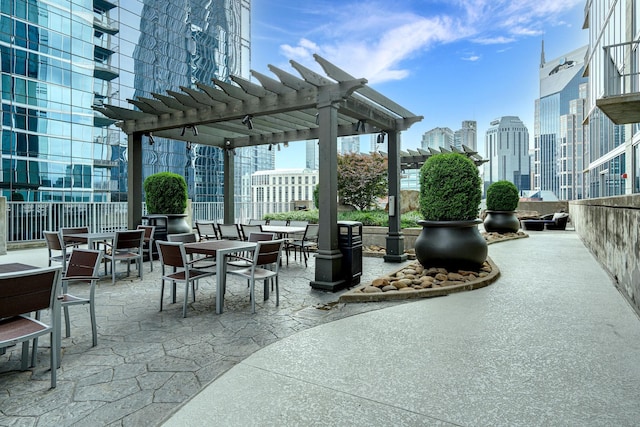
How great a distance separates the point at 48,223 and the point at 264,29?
1535 inches

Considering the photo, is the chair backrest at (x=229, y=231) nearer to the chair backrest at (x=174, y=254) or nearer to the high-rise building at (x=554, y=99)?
the chair backrest at (x=174, y=254)

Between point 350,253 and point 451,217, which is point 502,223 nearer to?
point 451,217

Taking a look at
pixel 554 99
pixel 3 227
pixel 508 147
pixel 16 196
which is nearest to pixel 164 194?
pixel 3 227

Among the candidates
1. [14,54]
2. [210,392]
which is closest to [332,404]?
[210,392]

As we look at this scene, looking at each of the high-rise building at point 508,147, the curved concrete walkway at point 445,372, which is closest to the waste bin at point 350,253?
the curved concrete walkway at point 445,372

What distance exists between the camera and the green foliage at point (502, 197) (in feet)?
43.7

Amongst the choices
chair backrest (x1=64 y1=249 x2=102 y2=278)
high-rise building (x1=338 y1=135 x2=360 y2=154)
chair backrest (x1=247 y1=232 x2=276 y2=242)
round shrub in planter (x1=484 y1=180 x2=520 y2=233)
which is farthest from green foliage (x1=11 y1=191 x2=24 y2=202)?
round shrub in planter (x1=484 y1=180 x2=520 y2=233)

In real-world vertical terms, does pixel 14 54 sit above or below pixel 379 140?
above

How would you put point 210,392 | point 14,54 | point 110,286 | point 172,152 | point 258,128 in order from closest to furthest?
point 210,392, point 110,286, point 258,128, point 14,54, point 172,152

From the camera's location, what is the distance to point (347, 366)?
9.77ft

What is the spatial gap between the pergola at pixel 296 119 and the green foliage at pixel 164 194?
0.32 meters

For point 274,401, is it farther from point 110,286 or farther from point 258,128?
point 258,128

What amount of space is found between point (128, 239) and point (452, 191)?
5576 mm

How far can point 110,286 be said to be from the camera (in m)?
6.27
